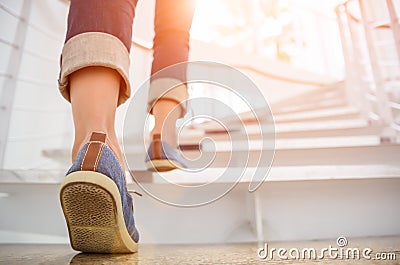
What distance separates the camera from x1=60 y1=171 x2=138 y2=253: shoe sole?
0.41 meters

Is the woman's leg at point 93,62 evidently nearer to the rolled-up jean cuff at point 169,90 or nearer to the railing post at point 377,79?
the rolled-up jean cuff at point 169,90

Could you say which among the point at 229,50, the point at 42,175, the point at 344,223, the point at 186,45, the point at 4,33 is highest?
the point at 229,50

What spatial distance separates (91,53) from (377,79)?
4.32ft

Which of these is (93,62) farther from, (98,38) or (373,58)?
(373,58)

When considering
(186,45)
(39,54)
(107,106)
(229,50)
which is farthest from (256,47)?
(107,106)

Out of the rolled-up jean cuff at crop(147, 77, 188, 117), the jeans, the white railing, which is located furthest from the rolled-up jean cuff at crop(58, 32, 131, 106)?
the white railing

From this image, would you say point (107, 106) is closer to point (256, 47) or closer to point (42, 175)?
point (42, 175)

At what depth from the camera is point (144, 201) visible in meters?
0.93

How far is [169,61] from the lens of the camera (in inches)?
29.5

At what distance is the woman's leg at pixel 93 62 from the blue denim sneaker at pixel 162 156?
0.71 feet

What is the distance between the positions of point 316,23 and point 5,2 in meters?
3.47

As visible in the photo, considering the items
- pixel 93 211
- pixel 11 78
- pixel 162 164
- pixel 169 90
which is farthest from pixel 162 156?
pixel 11 78

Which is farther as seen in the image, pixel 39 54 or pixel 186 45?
pixel 39 54

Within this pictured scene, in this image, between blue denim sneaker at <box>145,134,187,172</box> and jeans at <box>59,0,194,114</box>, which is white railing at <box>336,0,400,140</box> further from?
jeans at <box>59,0,194,114</box>
